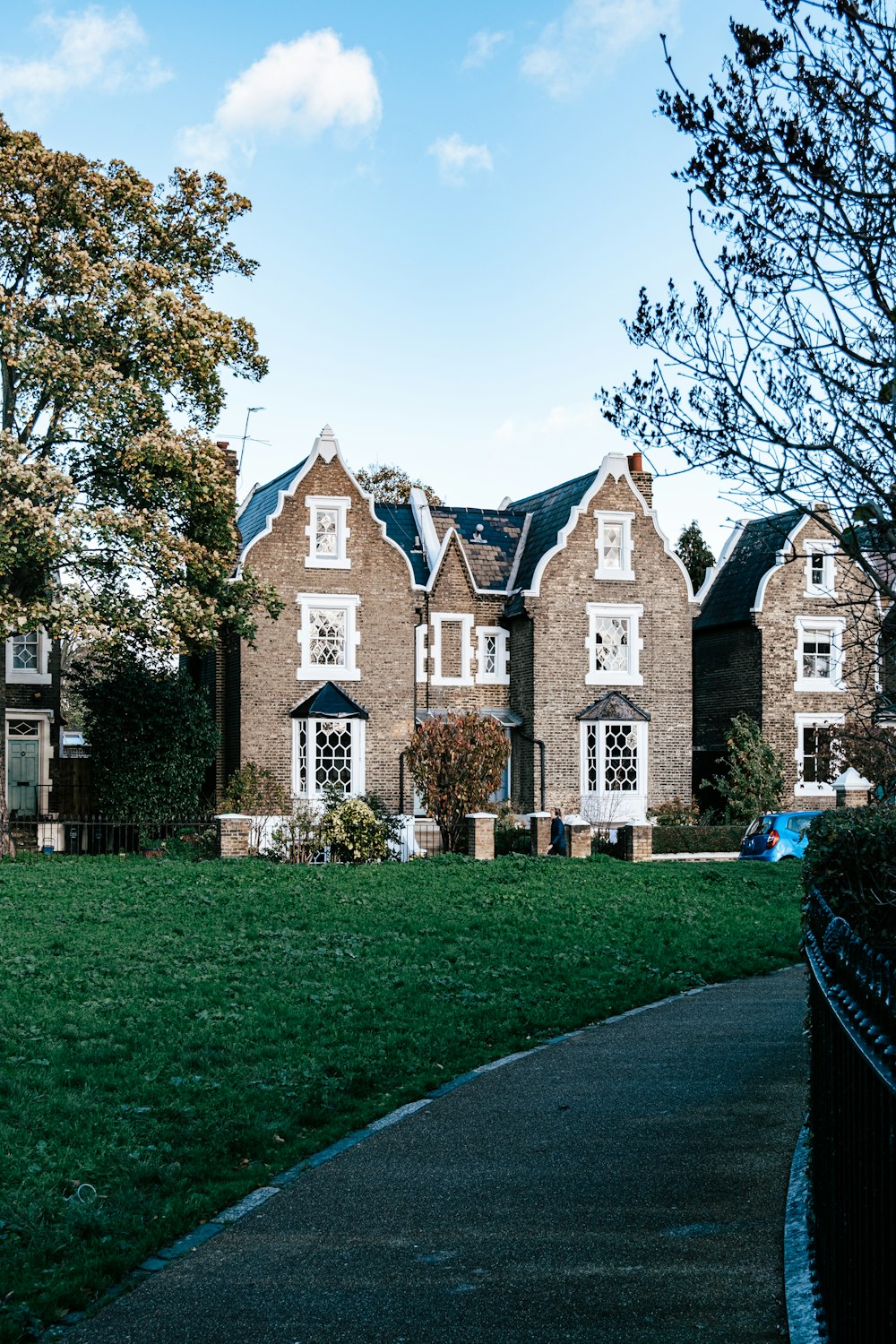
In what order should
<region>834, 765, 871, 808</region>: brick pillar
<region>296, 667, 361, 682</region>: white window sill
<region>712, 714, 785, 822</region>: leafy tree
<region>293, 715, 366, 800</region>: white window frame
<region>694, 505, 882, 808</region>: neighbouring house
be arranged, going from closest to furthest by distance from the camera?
<region>834, 765, 871, 808</region>: brick pillar → <region>293, 715, 366, 800</region>: white window frame → <region>296, 667, 361, 682</region>: white window sill → <region>712, 714, 785, 822</region>: leafy tree → <region>694, 505, 882, 808</region>: neighbouring house

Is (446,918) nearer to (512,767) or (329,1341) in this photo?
(329,1341)

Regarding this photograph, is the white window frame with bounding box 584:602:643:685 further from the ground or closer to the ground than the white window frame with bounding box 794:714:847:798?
further from the ground

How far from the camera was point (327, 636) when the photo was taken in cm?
3397

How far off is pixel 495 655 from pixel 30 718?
12094 mm

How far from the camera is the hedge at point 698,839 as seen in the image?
3158 centimetres

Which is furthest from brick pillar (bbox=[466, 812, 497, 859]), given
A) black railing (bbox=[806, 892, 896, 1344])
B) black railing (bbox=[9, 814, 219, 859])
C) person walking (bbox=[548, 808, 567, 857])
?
black railing (bbox=[806, 892, 896, 1344])

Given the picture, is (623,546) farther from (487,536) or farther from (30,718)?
(30,718)

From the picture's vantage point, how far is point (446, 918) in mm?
17344

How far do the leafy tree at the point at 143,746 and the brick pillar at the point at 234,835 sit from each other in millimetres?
5440

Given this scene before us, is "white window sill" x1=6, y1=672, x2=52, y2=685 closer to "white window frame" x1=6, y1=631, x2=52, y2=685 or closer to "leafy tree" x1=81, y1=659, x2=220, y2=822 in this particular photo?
"white window frame" x1=6, y1=631, x2=52, y2=685

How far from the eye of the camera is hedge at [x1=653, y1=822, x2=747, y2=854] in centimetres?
3158

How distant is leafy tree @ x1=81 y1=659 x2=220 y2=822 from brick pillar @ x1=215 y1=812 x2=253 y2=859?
5440mm

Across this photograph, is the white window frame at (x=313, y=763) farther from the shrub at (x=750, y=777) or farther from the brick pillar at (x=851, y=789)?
the brick pillar at (x=851, y=789)

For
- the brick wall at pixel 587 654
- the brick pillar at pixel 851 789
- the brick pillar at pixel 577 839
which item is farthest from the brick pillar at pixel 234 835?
the brick pillar at pixel 851 789
